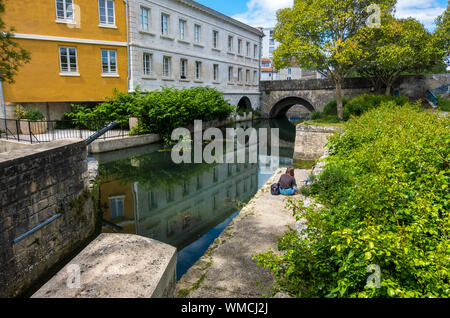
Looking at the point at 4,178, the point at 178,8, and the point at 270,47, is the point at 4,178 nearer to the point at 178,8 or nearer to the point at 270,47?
the point at 178,8

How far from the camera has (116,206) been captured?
970cm

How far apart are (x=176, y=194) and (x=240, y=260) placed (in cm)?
617

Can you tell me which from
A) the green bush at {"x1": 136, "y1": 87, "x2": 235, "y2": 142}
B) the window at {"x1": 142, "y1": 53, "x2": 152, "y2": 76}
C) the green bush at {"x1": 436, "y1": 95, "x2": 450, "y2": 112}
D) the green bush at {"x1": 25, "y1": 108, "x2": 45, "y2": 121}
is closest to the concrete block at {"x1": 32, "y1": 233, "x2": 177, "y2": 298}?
the green bush at {"x1": 136, "y1": 87, "x2": 235, "y2": 142}

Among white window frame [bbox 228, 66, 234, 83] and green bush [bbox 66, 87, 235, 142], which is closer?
green bush [bbox 66, 87, 235, 142]

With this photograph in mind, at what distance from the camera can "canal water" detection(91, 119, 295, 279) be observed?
7.94 m

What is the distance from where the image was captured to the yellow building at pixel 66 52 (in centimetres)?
1700

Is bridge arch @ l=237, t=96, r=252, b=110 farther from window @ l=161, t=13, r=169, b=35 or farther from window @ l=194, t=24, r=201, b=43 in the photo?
window @ l=161, t=13, r=169, b=35

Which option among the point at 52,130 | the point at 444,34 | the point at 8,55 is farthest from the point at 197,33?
the point at 444,34

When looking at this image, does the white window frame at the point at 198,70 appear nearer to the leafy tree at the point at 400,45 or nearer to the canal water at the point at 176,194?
the canal water at the point at 176,194

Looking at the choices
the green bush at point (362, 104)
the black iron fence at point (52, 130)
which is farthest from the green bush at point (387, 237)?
the green bush at point (362, 104)

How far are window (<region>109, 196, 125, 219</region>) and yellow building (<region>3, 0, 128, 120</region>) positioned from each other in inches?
445

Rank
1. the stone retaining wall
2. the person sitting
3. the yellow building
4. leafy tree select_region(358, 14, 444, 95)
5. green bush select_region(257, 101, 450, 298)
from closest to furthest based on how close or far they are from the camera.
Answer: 1. green bush select_region(257, 101, 450, 298)
2. the stone retaining wall
3. the person sitting
4. the yellow building
5. leafy tree select_region(358, 14, 444, 95)

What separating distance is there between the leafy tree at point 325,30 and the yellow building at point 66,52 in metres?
11.0
